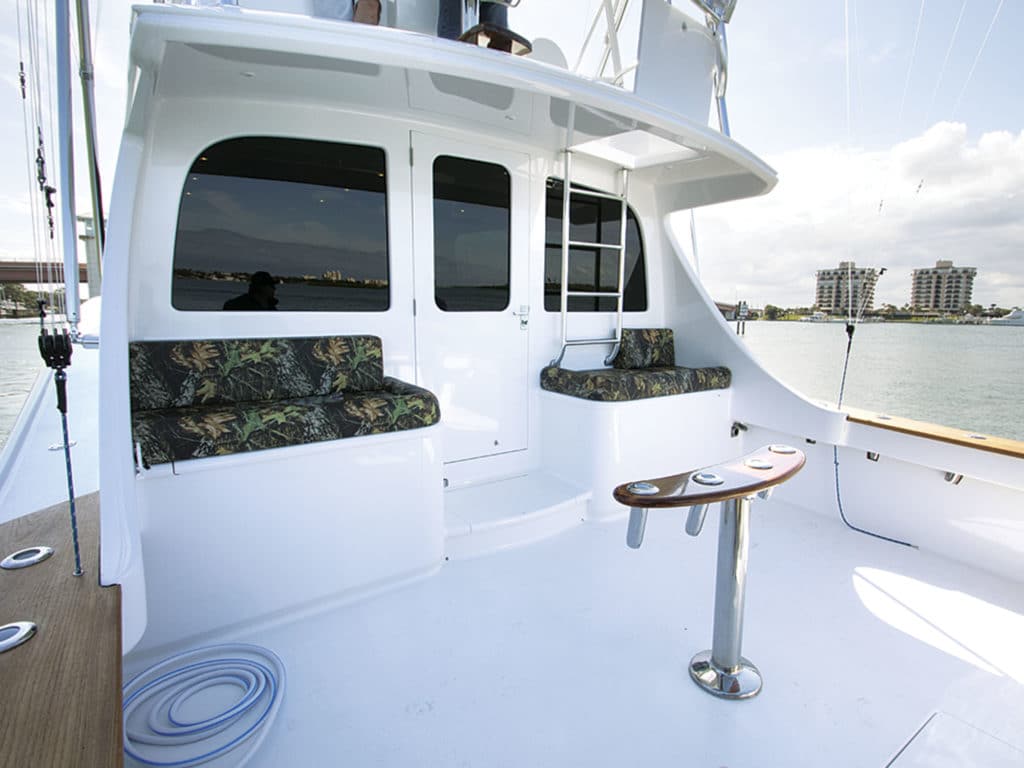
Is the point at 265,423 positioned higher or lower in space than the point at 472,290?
lower

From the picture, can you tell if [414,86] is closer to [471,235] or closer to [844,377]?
[471,235]

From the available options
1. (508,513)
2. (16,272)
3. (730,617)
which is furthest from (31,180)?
(730,617)

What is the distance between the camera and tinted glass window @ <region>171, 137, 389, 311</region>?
6.52 feet

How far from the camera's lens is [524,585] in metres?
1.91

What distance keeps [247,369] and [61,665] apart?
129cm

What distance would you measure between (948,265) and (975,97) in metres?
0.78

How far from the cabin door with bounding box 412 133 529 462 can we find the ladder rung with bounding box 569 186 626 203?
1.08ft

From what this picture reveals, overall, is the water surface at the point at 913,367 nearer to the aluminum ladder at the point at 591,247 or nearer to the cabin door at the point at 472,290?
the aluminum ladder at the point at 591,247

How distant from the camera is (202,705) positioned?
1.31 meters

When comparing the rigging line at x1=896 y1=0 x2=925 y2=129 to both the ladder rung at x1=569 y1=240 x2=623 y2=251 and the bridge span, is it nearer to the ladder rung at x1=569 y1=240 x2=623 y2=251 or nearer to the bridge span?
the ladder rung at x1=569 y1=240 x2=623 y2=251

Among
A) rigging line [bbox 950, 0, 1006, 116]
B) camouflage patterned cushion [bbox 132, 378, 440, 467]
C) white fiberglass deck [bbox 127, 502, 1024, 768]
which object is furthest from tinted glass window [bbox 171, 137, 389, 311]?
rigging line [bbox 950, 0, 1006, 116]

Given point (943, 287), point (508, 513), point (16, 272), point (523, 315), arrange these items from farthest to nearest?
point (523, 315) < point (943, 287) < point (16, 272) < point (508, 513)

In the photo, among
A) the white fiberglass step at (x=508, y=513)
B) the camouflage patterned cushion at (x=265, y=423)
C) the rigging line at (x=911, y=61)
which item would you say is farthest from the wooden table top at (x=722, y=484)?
the rigging line at (x=911, y=61)

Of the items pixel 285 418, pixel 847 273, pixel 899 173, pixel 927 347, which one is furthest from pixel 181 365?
pixel 927 347
